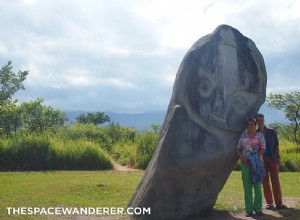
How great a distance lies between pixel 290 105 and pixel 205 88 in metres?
19.6

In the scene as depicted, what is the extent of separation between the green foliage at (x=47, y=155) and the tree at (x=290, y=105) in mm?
12376

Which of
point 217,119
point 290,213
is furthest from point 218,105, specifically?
point 290,213

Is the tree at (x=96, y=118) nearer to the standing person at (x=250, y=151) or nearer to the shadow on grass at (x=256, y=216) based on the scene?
the shadow on grass at (x=256, y=216)

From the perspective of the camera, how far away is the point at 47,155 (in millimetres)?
17906

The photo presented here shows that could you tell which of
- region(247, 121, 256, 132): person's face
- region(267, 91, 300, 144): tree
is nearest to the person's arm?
region(247, 121, 256, 132): person's face

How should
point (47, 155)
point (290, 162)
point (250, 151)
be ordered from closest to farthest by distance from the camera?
1. point (250, 151)
2. point (47, 155)
3. point (290, 162)

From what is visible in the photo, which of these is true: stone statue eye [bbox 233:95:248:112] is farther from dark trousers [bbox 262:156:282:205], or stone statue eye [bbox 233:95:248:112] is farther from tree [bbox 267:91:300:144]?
tree [bbox 267:91:300:144]

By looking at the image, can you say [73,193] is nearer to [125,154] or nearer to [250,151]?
[250,151]

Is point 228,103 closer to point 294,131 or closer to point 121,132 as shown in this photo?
point 294,131

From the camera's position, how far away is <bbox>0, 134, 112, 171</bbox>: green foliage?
17.5 m

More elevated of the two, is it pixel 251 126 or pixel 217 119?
pixel 217 119

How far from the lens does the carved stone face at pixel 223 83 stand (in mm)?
7266

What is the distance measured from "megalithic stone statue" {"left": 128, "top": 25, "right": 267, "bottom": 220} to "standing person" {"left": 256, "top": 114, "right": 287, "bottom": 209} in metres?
0.44

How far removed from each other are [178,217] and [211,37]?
3.24 metres
